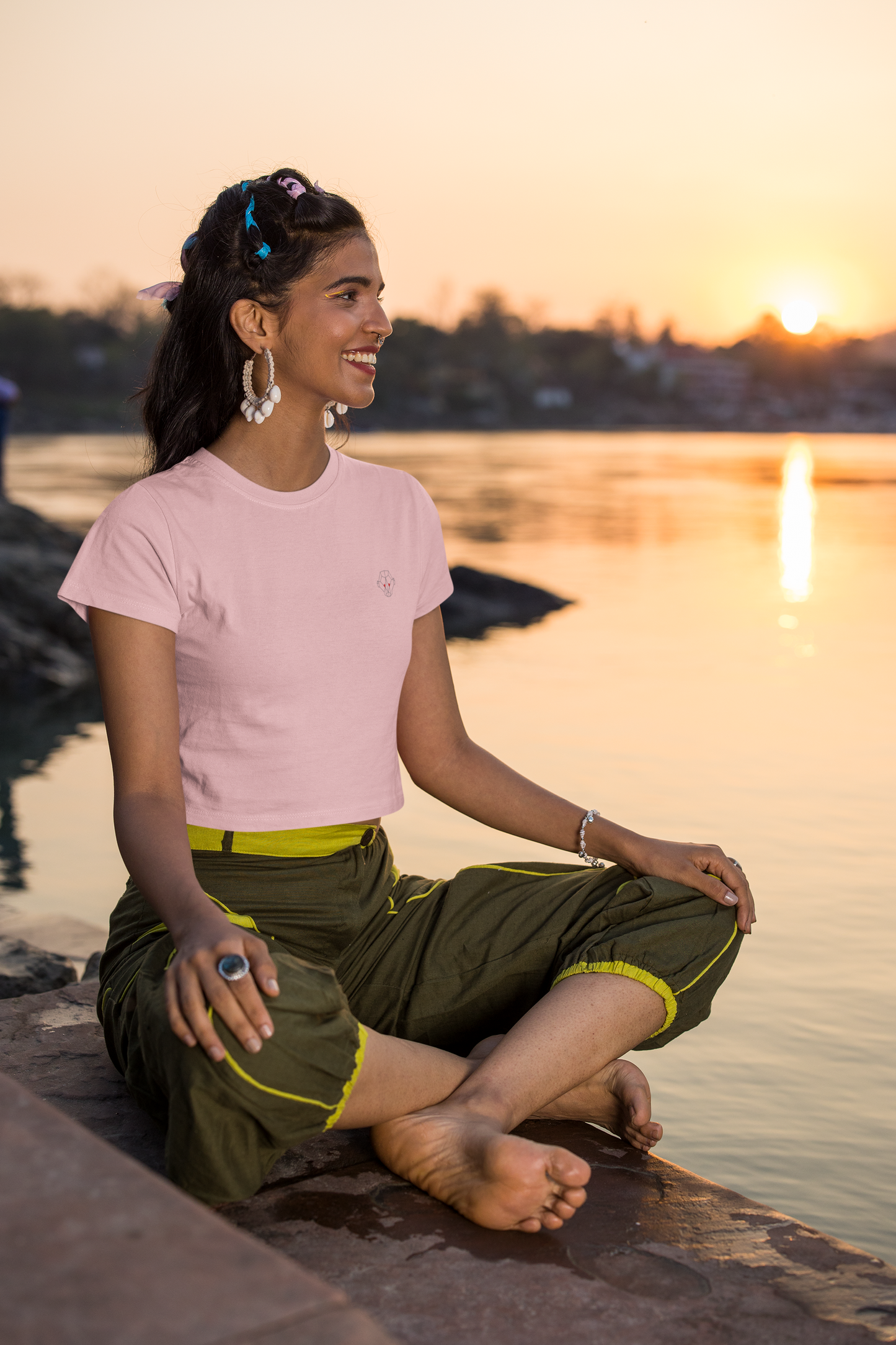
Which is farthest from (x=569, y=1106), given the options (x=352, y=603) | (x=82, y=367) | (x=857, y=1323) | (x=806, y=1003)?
(x=82, y=367)

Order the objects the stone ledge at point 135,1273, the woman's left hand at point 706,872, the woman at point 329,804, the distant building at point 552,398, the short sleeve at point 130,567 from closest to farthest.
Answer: the stone ledge at point 135,1273 → the woman at point 329,804 → the short sleeve at point 130,567 → the woman's left hand at point 706,872 → the distant building at point 552,398

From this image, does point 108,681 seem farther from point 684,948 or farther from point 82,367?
point 82,367

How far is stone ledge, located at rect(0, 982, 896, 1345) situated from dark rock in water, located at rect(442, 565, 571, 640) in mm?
6884

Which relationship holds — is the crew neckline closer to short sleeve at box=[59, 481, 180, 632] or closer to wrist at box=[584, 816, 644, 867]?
short sleeve at box=[59, 481, 180, 632]

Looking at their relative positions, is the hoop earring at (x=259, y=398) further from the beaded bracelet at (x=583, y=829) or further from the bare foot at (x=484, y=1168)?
the bare foot at (x=484, y=1168)

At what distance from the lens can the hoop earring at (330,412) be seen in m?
2.13

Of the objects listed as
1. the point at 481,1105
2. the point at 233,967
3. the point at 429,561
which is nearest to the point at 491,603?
the point at 429,561

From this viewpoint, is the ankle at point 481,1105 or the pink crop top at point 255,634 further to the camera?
the pink crop top at point 255,634

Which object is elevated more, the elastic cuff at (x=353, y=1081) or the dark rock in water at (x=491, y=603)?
the dark rock in water at (x=491, y=603)

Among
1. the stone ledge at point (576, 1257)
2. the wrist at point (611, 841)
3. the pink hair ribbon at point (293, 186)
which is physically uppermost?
the pink hair ribbon at point (293, 186)

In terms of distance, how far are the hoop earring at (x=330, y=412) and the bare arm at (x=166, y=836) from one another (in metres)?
0.49

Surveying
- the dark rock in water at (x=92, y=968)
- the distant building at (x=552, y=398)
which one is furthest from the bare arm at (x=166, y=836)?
the distant building at (x=552, y=398)

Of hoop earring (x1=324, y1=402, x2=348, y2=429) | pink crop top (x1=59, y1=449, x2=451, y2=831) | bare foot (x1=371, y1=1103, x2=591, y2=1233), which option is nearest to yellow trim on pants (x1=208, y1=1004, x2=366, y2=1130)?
bare foot (x1=371, y1=1103, x2=591, y2=1233)

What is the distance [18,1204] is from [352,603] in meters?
1.03
